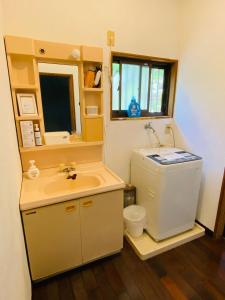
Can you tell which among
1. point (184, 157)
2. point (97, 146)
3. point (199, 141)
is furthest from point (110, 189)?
point (199, 141)

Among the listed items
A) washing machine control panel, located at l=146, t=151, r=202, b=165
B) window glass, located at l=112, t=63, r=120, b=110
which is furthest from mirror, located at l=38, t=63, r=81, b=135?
washing machine control panel, located at l=146, t=151, r=202, b=165

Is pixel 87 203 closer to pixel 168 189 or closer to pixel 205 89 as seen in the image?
pixel 168 189

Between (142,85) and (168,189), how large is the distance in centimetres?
129

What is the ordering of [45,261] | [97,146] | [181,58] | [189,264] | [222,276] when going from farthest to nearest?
[181,58]
[97,146]
[189,264]
[222,276]
[45,261]

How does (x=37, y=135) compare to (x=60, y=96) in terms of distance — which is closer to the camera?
(x=37, y=135)

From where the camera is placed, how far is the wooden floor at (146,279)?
1405mm

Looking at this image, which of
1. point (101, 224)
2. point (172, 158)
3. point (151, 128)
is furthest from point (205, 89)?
point (101, 224)

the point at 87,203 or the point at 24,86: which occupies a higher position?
the point at 24,86

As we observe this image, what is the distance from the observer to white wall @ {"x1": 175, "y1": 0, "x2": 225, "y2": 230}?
1.74m

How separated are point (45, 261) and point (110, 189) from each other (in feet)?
2.50

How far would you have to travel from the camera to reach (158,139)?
233 centimetres

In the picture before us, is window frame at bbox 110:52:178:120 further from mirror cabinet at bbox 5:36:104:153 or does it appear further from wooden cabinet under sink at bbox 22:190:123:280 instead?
wooden cabinet under sink at bbox 22:190:123:280

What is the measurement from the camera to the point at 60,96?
173 centimetres

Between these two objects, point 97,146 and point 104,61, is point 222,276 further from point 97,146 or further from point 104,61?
point 104,61
